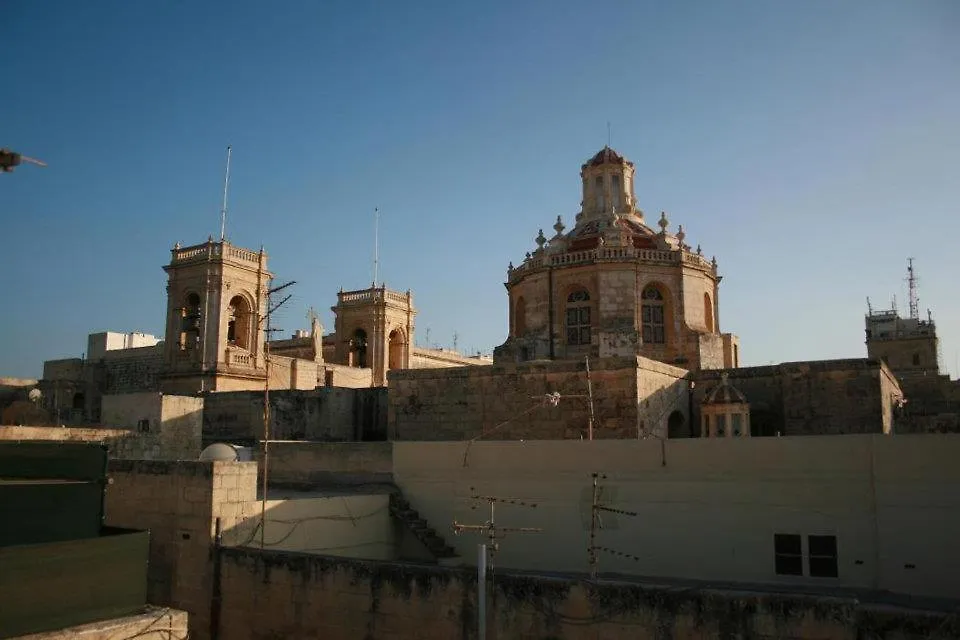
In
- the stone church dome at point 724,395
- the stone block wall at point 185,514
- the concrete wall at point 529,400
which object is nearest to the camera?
the stone block wall at point 185,514

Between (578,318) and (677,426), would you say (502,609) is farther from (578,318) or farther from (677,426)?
(578,318)

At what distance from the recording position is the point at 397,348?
51750 mm

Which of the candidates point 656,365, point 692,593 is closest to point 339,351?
point 656,365

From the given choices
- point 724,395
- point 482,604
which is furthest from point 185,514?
point 724,395

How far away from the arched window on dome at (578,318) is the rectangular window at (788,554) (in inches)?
649

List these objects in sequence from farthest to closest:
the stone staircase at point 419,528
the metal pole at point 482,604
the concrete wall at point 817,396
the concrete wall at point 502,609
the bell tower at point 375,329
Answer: the bell tower at point 375,329
the concrete wall at point 817,396
the stone staircase at point 419,528
the metal pole at point 482,604
the concrete wall at point 502,609

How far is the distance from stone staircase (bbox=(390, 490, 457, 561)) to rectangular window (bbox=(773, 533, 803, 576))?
614 cm

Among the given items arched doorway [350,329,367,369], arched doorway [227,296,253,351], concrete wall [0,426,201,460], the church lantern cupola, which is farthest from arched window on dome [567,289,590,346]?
arched doorway [350,329,367,369]

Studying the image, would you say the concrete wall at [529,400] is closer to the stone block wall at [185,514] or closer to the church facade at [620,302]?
the church facade at [620,302]

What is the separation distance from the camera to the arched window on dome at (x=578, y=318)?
1182 inches

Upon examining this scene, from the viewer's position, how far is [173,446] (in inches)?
955

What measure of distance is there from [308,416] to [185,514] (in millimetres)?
13164

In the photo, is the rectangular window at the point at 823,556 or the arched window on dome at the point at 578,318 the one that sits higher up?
the arched window on dome at the point at 578,318

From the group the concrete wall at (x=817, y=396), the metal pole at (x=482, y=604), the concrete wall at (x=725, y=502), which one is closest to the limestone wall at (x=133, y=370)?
the concrete wall at (x=817, y=396)
